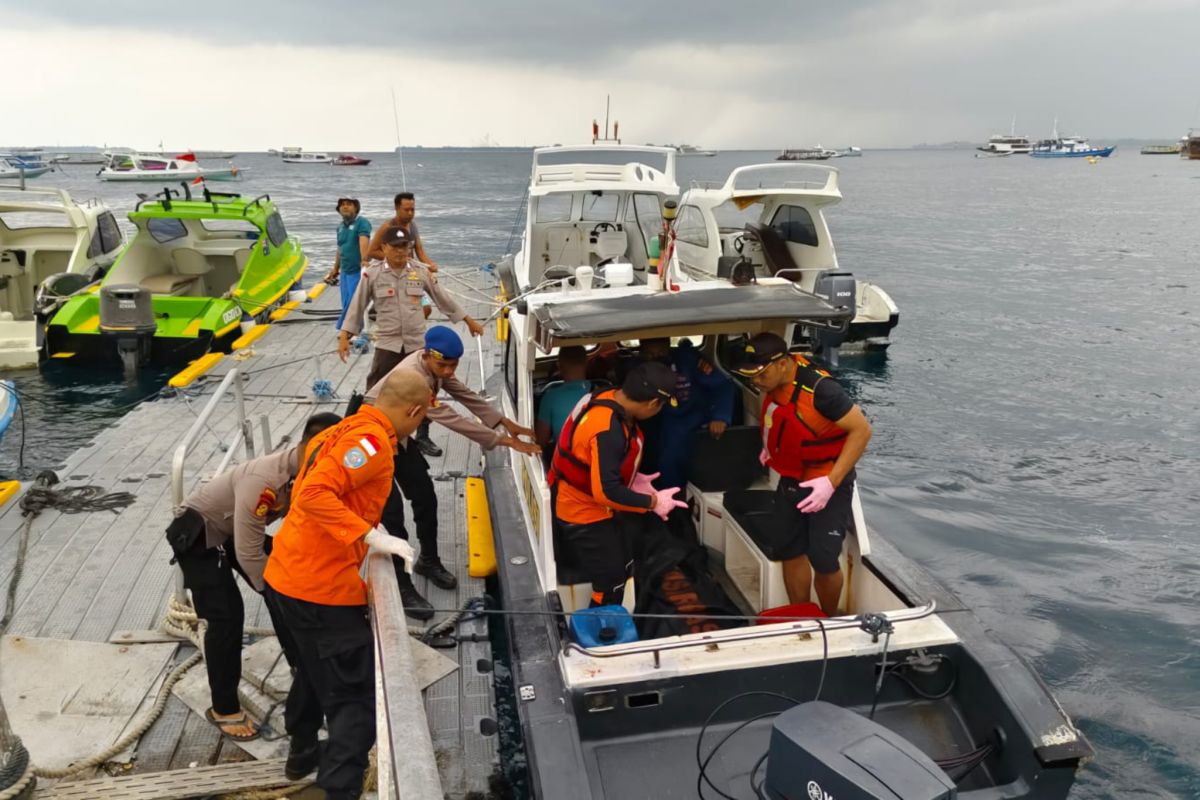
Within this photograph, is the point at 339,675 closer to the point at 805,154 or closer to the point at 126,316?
the point at 126,316

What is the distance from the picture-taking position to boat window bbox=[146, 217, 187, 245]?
13.5 meters

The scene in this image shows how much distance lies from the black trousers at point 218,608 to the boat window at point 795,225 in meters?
13.0

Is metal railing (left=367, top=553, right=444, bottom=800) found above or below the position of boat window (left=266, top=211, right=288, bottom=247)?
below

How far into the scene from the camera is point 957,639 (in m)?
3.47

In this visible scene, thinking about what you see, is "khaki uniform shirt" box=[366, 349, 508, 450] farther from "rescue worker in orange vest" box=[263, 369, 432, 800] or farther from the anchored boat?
"rescue worker in orange vest" box=[263, 369, 432, 800]

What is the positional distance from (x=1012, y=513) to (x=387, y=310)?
684 cm

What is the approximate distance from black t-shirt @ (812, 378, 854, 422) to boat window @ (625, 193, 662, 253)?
867 centimetres

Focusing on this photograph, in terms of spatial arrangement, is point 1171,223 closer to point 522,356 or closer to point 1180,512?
point 1180,512

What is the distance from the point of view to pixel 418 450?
16.2 ft

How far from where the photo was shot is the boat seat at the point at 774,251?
1522 cm

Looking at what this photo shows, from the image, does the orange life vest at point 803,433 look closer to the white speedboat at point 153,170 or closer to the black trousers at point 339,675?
the black trousers at point 339,675

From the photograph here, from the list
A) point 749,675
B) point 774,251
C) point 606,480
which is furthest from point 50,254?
point 749,675

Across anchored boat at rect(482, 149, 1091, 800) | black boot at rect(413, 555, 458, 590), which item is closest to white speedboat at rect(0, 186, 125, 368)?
black boot at rect(413, 555, 458, 590)

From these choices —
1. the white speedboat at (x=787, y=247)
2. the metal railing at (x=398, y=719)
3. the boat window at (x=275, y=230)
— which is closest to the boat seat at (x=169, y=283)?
the boat window at (x=275, y=230)
